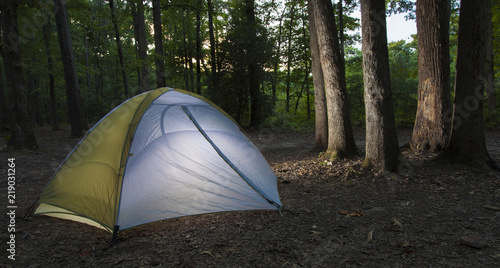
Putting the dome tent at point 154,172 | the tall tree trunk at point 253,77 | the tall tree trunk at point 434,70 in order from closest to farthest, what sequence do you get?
the dome tent at point 154,172
the tall tree trunk at point 434,70
the tall tree trunk at point 253,77

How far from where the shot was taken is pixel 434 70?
5.74 meters

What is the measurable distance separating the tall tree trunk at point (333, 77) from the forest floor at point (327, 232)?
1.41m

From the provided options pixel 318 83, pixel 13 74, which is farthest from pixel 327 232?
pixel 13 74

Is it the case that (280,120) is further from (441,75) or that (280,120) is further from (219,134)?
(219,134)

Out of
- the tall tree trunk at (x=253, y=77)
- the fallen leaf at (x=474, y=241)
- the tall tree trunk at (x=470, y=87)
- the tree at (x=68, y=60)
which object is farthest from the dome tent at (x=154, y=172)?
the tall tree trunk at (x=253, y=77)

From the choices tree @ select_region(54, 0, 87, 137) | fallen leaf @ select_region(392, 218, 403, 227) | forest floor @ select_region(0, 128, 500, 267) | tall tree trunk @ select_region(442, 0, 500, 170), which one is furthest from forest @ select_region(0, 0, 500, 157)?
fallen leaf @ select_region(392, 218, 403, 227)

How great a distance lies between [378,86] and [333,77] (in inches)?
52.5

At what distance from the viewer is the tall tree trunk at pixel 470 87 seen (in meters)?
4.64

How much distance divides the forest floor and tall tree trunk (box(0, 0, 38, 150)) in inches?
181

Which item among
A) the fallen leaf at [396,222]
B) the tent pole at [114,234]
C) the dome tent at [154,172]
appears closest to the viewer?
the tent pole at [114,234]

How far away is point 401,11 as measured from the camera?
12484 millimetres

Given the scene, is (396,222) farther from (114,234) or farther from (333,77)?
(333,77)

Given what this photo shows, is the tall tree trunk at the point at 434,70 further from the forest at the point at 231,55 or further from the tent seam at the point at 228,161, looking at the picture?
the forest at the point at 231,55

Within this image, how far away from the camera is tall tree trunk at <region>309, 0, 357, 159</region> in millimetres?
5961
